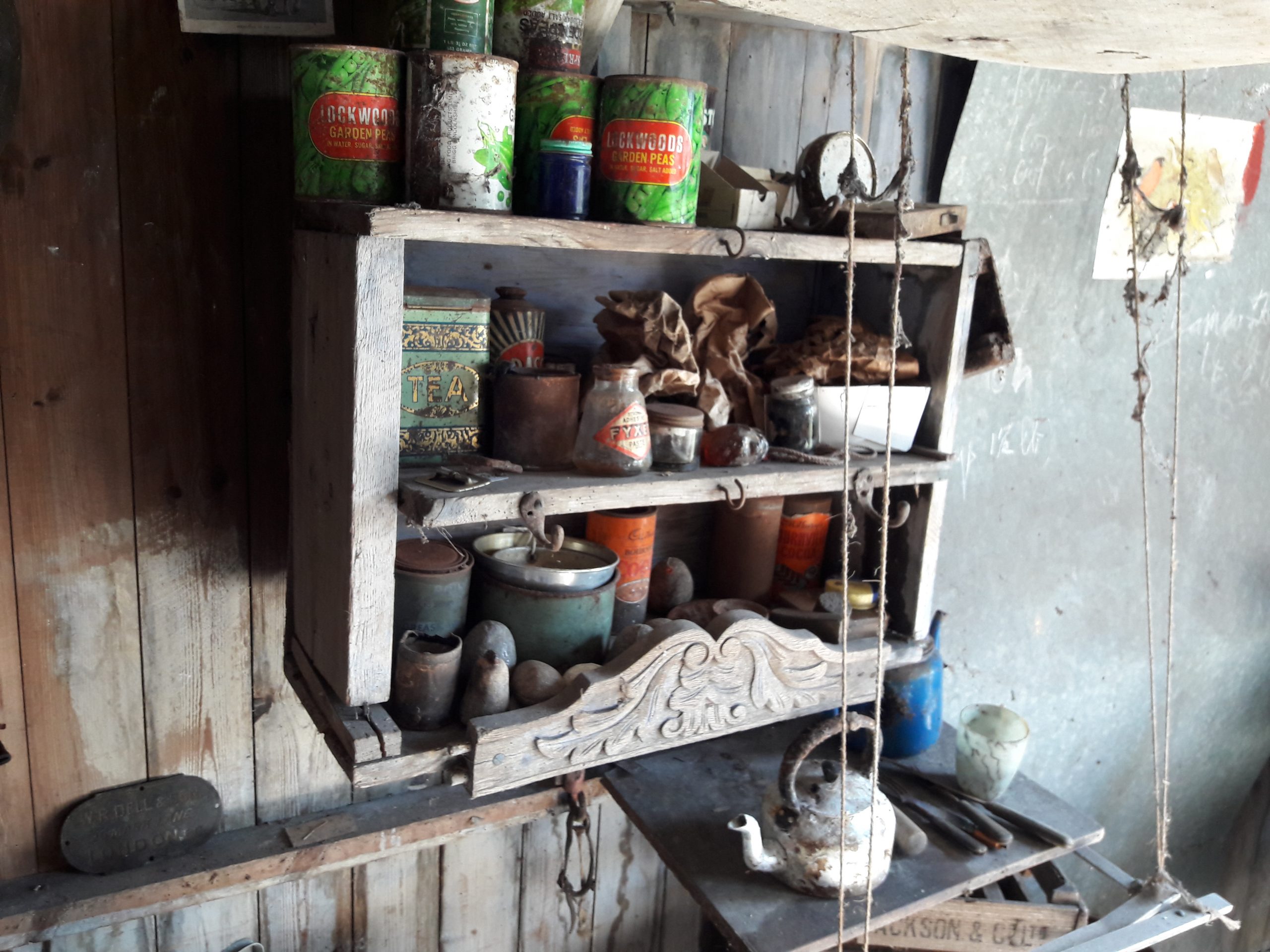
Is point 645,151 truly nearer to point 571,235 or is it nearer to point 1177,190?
point 571,235

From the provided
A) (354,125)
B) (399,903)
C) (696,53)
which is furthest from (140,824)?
(696,53)

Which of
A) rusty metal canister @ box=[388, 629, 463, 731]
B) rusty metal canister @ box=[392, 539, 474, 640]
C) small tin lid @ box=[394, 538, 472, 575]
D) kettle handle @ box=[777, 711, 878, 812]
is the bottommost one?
kettle handle @ box=[777, 711, 878, 812]

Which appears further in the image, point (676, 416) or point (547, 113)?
point (676, 416)

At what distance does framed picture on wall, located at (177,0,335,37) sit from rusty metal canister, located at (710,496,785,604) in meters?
0.76

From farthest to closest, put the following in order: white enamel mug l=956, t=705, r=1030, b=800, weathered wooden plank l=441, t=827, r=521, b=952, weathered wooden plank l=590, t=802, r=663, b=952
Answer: weathered wooden plank l=590, t=802, r=663, b=952 → weathered wooden plank l=441, t=827, r=521, b=952 → white enamel mug l=956, t=705, r=1030, b=800

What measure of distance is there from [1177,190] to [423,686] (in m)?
1.55

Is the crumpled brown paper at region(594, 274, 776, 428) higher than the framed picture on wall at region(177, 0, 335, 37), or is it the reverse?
the framed picture on wall at region(177, 0, 335, 37)

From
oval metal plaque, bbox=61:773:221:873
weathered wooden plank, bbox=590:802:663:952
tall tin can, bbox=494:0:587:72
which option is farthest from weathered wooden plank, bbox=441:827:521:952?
tall tin can, bbox=494:0:587:72

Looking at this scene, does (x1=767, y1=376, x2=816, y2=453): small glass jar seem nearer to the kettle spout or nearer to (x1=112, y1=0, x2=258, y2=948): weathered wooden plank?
the kettle spout

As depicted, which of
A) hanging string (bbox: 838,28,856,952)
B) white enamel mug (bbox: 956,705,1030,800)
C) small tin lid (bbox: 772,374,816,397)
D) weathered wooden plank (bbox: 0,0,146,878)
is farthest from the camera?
white enamel mug (bbox: 956,705,1030,800)

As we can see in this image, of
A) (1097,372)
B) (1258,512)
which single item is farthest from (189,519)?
(1258,512)

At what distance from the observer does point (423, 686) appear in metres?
1.00

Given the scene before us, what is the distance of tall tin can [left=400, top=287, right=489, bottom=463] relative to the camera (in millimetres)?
1003

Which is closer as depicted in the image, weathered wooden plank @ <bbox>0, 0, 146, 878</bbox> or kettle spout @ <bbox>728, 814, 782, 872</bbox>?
weathered wooden plank @ <bbox>0, 0, 146, 878</bbox>
